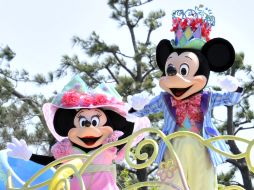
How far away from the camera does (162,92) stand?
480 cm

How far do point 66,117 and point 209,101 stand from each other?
894 mm

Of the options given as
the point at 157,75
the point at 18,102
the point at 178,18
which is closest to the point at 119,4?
the point at 157,75

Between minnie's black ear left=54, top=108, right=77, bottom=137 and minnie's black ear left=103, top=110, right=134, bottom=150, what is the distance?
0.21m

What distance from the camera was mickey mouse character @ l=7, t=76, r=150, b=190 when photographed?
4.66m

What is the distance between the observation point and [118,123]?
16.0ft

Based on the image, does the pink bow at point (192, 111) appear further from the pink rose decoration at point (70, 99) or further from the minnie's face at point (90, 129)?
the pink rose decoration at point (70, 99)

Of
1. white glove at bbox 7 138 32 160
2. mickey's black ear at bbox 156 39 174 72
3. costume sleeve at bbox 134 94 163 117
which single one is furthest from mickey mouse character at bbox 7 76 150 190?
mickey's black ear at bbox 156 39 174 72

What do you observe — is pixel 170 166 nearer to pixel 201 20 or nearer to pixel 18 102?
pixel 201 20

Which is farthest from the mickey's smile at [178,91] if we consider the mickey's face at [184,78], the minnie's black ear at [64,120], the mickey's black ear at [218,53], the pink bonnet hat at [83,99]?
the minnie's black ear at [64,120]

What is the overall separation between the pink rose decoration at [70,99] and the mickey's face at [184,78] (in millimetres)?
523

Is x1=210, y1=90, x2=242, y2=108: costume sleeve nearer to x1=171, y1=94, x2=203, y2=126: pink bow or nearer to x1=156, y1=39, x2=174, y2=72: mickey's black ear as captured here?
x1=171, y1=94, x2=203, y2=126: pink bow

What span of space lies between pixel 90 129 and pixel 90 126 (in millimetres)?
23

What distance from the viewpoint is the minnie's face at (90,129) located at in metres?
4.71

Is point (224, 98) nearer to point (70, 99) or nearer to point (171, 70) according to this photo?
point (171, 70)
